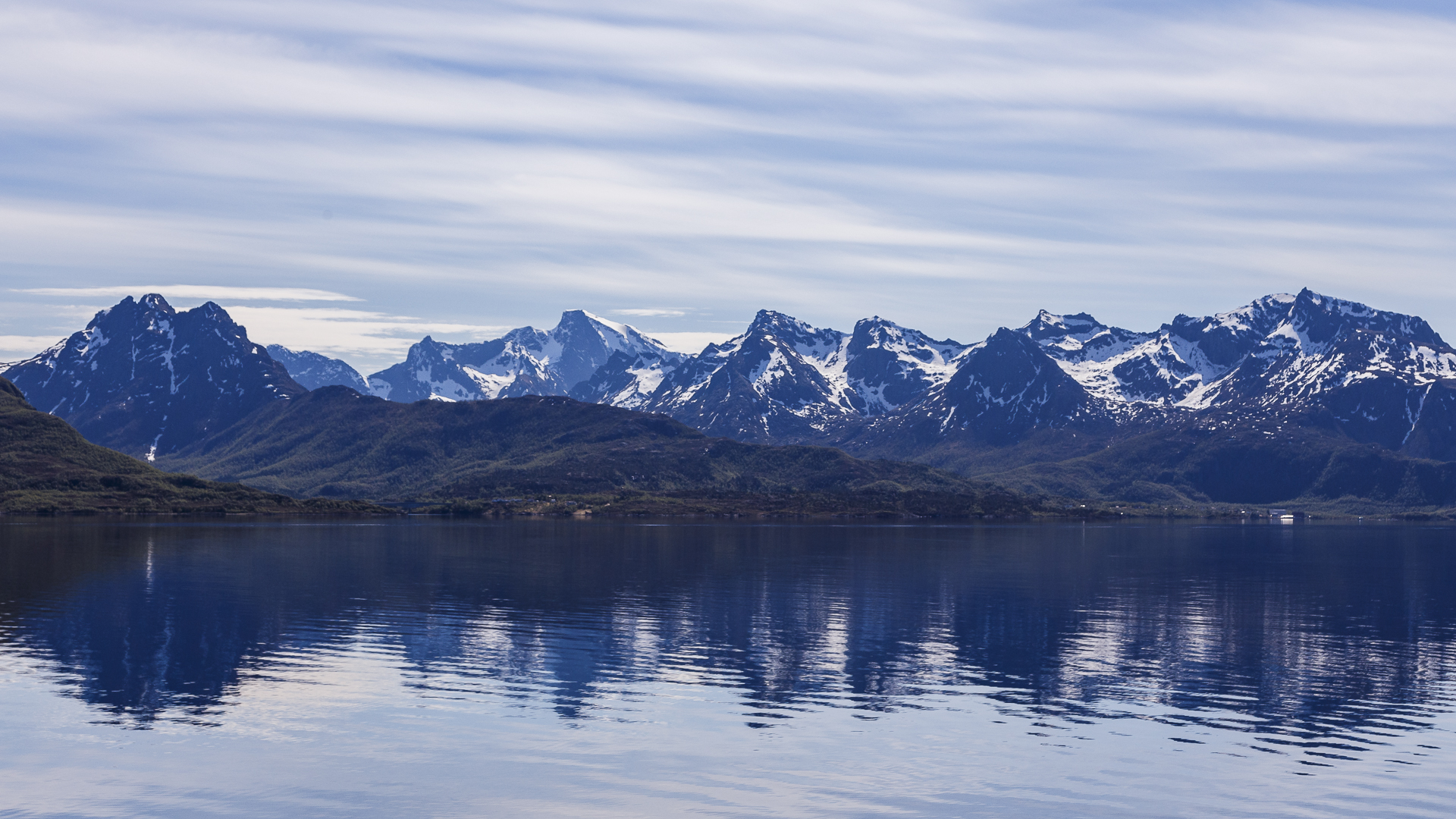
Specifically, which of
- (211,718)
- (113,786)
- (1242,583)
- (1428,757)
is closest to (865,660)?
(1428,757)

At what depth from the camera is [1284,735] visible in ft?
234

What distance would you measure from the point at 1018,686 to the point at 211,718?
5351cm

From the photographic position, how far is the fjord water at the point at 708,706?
57781 mm

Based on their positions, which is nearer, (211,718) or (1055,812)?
(1055,812)

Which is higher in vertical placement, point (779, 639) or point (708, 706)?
point (708, 706)

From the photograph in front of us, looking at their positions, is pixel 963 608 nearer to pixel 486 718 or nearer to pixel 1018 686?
pixel 1018 686

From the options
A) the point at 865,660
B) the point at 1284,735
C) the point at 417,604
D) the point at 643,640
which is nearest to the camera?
the point at 1284,735

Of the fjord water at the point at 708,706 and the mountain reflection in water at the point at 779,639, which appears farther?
the mountain reflection in water at the point at 779,639

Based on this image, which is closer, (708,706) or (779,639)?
(708,706)

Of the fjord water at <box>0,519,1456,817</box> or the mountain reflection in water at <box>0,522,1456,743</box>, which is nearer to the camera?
the fjord water at <box>0,519,1456,817</box>

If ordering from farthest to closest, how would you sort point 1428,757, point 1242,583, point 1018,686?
point 1242,583, point 1018,686, point 1428,757

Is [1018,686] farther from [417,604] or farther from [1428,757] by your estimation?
[417,604]

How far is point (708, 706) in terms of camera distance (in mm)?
78000

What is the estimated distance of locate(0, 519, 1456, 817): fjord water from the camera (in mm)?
57781
